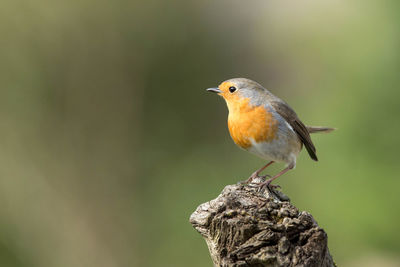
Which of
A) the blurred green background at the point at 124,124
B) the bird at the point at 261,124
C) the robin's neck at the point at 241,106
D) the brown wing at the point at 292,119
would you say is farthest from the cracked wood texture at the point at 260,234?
the blurred green background at the point at 124,124

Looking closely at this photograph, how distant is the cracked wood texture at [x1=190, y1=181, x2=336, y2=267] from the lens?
201 cm

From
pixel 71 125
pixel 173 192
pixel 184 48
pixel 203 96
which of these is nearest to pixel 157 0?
pixel 184 48

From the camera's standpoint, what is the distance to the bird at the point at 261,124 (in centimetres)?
354

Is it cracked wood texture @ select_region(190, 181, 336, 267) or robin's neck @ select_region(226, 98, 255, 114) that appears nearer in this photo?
cracked wood texture @ select_region(190, 181, 336, 267)

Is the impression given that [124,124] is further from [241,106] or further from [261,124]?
[261,124]

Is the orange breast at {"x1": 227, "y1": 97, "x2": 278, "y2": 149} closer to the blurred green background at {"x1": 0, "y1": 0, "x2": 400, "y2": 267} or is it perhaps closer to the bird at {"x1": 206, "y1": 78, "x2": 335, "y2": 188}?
the bird at {"x1": 206, "y1": 78, "x2": 335, "y2": 188}

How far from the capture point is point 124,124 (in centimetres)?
718

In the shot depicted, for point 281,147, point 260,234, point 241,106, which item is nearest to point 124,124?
point 241,106

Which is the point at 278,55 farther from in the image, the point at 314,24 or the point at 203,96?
the point at 203,96

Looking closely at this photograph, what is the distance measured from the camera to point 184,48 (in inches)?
295

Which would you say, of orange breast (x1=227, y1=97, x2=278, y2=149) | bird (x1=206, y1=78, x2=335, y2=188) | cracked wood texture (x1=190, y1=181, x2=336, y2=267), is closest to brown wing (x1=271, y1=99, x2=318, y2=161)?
bird (x1=206, y1=78, x2=335, y2=188)

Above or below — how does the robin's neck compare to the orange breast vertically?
above

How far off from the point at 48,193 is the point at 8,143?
0.90 m

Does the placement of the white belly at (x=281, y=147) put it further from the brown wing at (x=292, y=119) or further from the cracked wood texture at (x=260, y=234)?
the cracked wood texture at (x=260, y=234)
